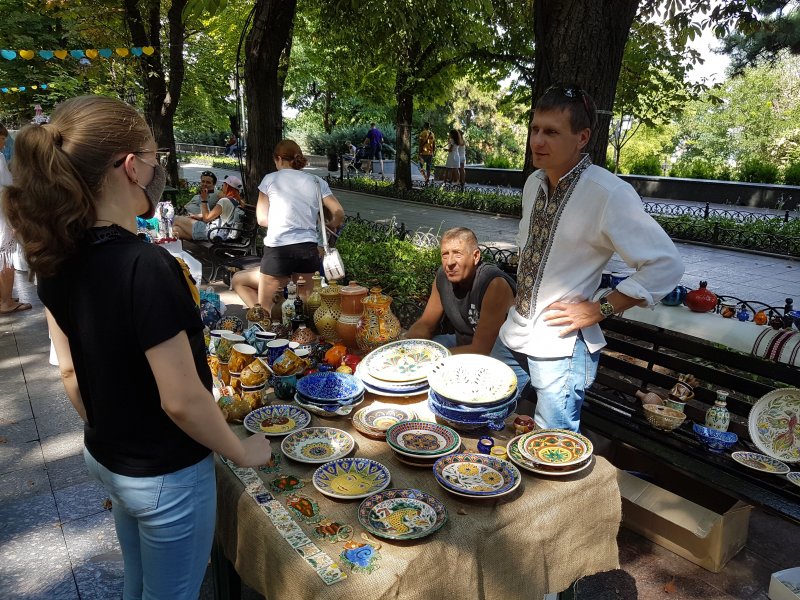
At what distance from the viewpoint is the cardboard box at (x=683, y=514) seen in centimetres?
282

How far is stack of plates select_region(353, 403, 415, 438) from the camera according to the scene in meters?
2.19

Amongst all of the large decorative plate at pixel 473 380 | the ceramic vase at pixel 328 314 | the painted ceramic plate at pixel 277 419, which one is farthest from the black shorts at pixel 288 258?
the large decorative plate at pixel 473 380

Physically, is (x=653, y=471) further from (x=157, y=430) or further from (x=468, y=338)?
(x=157, y=430)

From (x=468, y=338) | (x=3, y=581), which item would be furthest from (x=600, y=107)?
(x=3, y=581)

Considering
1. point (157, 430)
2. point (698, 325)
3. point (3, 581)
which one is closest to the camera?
point (157, 430)

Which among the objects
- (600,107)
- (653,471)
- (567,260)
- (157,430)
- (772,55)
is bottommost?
(653,471)

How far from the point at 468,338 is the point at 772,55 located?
11.1 metres

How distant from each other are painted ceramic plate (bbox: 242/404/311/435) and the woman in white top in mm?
2791

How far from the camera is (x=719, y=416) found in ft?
9.64

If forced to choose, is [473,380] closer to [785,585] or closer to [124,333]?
[124,333]

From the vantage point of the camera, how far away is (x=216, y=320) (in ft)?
11.9

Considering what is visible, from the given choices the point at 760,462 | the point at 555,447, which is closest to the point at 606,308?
the point at 555,447

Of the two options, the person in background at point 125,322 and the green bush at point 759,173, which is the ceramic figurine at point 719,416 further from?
the green bush at point 759,173

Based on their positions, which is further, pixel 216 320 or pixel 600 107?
pixel 600 107
